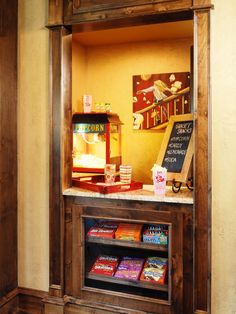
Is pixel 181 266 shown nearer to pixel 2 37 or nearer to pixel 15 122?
pixel 15 122

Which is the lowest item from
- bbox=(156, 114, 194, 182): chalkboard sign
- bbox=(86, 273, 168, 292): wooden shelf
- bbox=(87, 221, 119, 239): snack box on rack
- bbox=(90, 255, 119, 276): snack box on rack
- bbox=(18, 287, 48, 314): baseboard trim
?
bbox=(18, 287, 48, 314): baseboard trim

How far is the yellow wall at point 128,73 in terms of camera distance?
12.5ft

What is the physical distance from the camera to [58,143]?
7.86 feet

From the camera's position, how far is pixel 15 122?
252 centimetres

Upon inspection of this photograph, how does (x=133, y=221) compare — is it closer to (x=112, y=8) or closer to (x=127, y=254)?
(x=127, y=254)

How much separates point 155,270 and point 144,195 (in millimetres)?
528

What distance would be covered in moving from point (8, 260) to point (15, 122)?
105cm

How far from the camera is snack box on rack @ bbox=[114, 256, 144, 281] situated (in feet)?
7.55

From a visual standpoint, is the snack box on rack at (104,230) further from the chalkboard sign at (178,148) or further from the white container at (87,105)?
the white container at (87,105)

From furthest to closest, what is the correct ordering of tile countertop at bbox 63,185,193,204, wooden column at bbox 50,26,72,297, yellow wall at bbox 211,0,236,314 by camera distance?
wooden column at bbox 50,26,72,297 → tile countertop at bbox 63,185,193,204 → yellow wall at bbox 211,0,236,314

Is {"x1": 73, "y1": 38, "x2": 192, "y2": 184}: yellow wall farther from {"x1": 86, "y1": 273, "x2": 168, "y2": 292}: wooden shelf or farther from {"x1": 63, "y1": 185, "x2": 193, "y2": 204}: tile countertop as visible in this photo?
{"x1": 86, "y1": 273, "x2": 168, "y2": 292}: wooden shelf

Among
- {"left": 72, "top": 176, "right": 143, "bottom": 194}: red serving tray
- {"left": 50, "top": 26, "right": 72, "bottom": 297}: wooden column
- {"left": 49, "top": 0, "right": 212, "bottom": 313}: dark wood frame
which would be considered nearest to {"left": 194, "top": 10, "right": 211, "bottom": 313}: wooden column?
{"left": 49, "top": 0, "right": 212, "bottom": 313}: dark wood frame

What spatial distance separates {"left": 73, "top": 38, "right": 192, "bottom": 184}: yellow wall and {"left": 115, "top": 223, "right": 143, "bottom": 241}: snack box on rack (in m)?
1.67

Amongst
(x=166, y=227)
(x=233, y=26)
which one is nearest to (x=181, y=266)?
(x=166, y=227)
